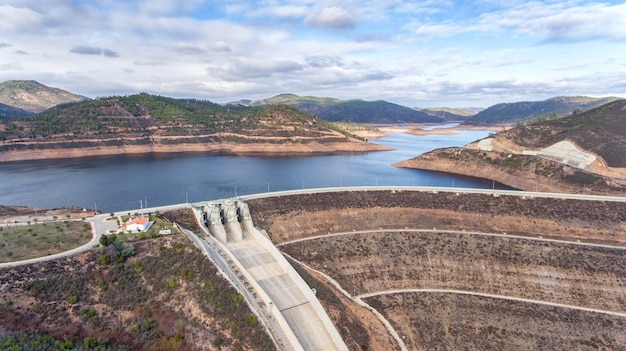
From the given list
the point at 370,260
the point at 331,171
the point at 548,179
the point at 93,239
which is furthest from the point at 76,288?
the point at 548,179

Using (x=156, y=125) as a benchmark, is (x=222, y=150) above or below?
below

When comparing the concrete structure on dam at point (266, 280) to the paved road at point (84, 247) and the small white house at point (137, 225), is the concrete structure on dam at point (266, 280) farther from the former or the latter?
the paved road at point (84, 247)

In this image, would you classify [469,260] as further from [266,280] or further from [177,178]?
[177,178]

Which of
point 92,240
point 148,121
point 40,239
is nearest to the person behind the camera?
point 40,239

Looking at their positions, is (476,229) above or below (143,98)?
below

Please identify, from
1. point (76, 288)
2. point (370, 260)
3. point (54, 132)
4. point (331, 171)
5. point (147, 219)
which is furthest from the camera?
point (54, 132)

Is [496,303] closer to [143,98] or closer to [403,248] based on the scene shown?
[403,248]

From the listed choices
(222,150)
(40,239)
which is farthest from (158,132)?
(40,239)

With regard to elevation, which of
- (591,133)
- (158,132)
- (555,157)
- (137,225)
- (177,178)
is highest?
(591,133)
